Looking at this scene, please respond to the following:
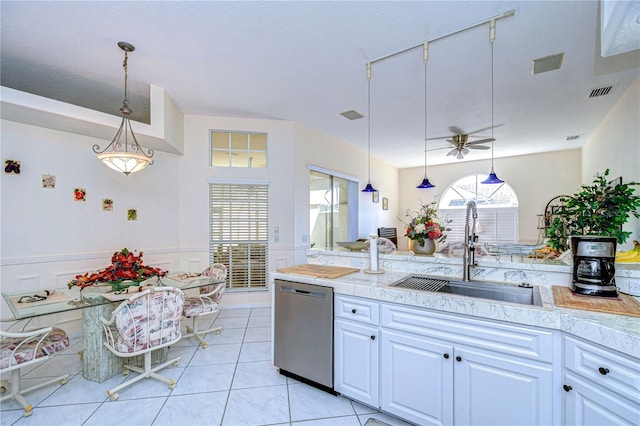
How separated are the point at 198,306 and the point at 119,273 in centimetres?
82

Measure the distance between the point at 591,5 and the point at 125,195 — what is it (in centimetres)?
508

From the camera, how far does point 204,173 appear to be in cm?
424

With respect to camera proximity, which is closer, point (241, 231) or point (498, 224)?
point (241, 231)

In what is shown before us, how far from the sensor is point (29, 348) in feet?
6.48

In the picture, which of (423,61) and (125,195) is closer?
(423,61)

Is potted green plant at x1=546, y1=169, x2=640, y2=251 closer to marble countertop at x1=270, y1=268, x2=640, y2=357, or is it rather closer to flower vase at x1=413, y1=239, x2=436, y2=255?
marble countertop at x1=270, y1=268, x2=640, y2=357

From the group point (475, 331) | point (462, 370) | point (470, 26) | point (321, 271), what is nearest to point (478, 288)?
point (475, 331)

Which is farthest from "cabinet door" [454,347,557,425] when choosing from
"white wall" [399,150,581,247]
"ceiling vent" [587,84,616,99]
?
"white wall" [399,150,581,247]

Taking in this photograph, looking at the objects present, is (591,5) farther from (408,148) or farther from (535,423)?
(408,148)

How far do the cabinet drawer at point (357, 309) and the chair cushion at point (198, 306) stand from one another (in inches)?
64.9

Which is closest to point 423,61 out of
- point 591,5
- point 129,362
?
point 591,5

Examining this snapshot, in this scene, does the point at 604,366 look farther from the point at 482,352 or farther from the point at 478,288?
the point at 478,288

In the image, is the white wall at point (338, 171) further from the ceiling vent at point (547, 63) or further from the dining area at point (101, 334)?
the ceiling vent at point (547, 63)

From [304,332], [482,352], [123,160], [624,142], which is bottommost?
[304,332]
